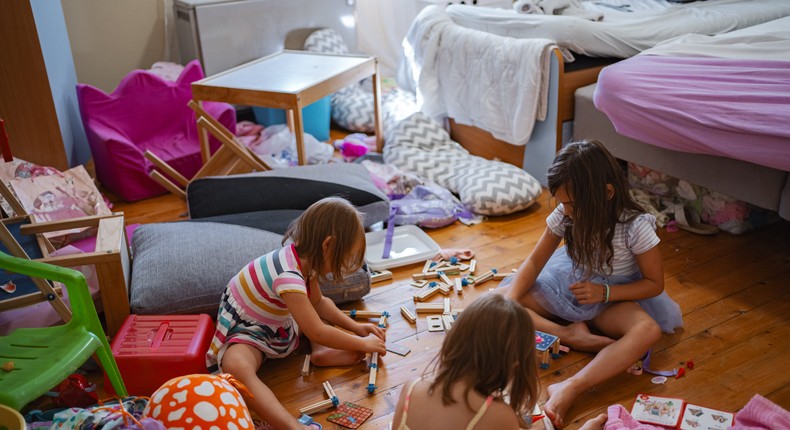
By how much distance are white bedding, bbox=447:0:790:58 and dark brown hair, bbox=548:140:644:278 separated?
54.3 inches

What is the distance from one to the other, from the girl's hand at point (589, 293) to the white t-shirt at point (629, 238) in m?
0.08

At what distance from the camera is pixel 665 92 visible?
2.59m

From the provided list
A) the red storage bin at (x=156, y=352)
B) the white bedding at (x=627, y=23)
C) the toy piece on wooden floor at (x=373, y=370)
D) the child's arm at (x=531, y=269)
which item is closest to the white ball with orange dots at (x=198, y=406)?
Result: the red storage bin at (x=156, y=352)

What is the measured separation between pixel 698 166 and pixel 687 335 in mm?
742

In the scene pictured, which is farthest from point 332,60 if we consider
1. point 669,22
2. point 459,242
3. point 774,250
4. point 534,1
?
point 774,250

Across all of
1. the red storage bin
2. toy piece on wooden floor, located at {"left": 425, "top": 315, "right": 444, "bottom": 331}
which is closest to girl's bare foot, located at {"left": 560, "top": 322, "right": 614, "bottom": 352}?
toy piece on wooden floor, located at {"left": 425, "top": 315, "right": 444, "bottom": 331}

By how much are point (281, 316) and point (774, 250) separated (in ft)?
6.19

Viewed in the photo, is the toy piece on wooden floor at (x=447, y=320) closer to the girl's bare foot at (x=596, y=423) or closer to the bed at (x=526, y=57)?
the girl's bare foot at (x=596, y=423)

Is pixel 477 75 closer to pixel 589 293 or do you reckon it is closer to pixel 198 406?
pixel 589 293

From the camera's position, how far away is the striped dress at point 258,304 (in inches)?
75.6

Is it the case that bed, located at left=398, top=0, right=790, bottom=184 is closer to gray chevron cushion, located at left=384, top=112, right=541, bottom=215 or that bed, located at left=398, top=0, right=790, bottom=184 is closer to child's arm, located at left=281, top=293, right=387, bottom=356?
gray chevron cushion, located at left=384, top=112, right=541, bottom=215

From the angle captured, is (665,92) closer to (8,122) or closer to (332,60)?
(332,60)

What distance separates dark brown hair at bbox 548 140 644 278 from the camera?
6.41 ft

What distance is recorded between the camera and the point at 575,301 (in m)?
2.16
